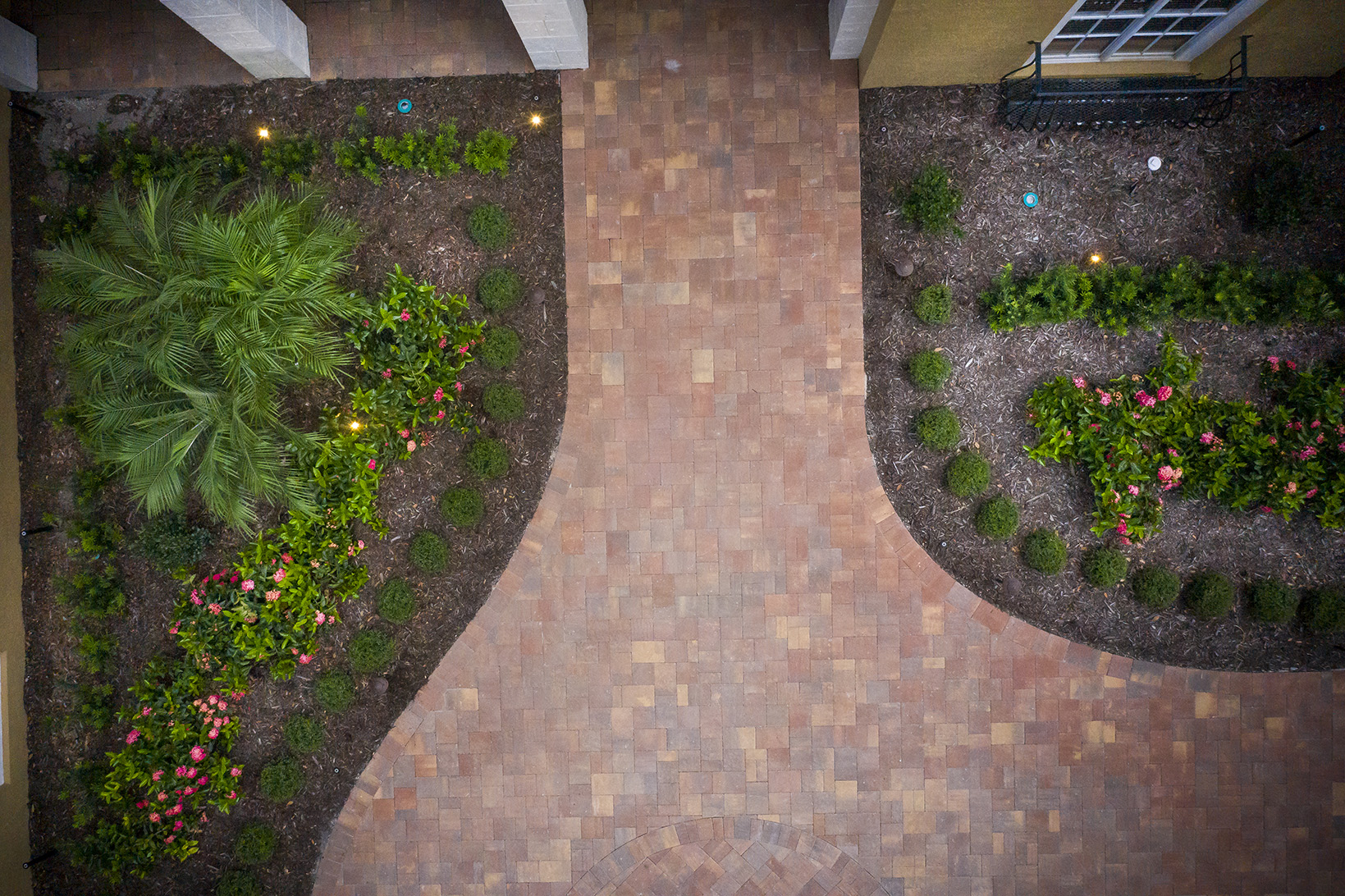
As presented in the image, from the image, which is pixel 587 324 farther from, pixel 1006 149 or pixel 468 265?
pixel 1006 149

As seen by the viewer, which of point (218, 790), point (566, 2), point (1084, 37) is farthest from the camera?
point (218, 790)

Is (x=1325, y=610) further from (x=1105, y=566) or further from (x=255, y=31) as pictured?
(x=255, y=31)

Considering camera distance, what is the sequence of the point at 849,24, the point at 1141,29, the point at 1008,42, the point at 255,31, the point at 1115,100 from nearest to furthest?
the point at 1008,42
the point at 1141,29
the point at 255,31
the point at 849,24
the point at 1115,100

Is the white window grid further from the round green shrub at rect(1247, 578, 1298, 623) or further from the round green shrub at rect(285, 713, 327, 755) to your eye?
the round green shrub at rect(285, 713, 327, 755)

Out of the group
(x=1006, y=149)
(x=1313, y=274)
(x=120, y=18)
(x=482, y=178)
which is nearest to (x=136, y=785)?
(x=482, y=178)

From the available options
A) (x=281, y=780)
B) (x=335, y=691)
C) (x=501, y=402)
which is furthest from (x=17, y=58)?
(x=281, y=780)

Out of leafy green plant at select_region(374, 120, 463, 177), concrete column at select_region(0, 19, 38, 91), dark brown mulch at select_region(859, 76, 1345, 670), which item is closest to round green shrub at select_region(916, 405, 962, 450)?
dark brown mulch at select_region(859, 76, 1345, 670)
